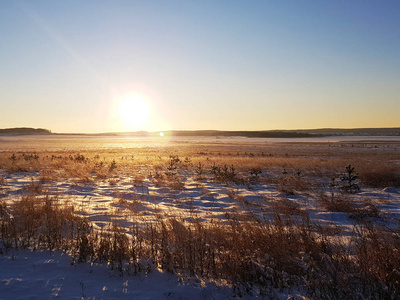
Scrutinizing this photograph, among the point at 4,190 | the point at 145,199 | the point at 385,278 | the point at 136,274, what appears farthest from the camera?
the point at 4,190

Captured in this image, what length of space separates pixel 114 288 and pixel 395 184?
39.7 feet

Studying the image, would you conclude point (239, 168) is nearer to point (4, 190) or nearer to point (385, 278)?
point (4, 190)

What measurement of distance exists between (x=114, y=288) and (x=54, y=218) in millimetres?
2917

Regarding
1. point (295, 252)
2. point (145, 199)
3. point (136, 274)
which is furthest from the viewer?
point (145, 199)

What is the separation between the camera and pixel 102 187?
37.2 feet

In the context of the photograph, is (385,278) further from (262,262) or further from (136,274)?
(136,274)

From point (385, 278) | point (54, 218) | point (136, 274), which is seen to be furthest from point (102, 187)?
point (385, 278)

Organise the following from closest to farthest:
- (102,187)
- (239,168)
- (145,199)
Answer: (145,199) → (102,187) → (239,168)

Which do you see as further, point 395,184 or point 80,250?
→ point 395,184

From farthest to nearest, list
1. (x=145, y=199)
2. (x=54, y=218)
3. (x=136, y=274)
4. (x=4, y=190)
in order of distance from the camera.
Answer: (x=4, y=190)
(x=145, y=199)
(x=54, y=218)
(x=136, y=274)

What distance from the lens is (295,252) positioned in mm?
4375

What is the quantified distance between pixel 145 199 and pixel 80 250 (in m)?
4.72

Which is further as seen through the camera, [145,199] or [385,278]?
[145,199]

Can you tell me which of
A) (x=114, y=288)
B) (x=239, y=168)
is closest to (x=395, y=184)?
(x=239, y=168)
